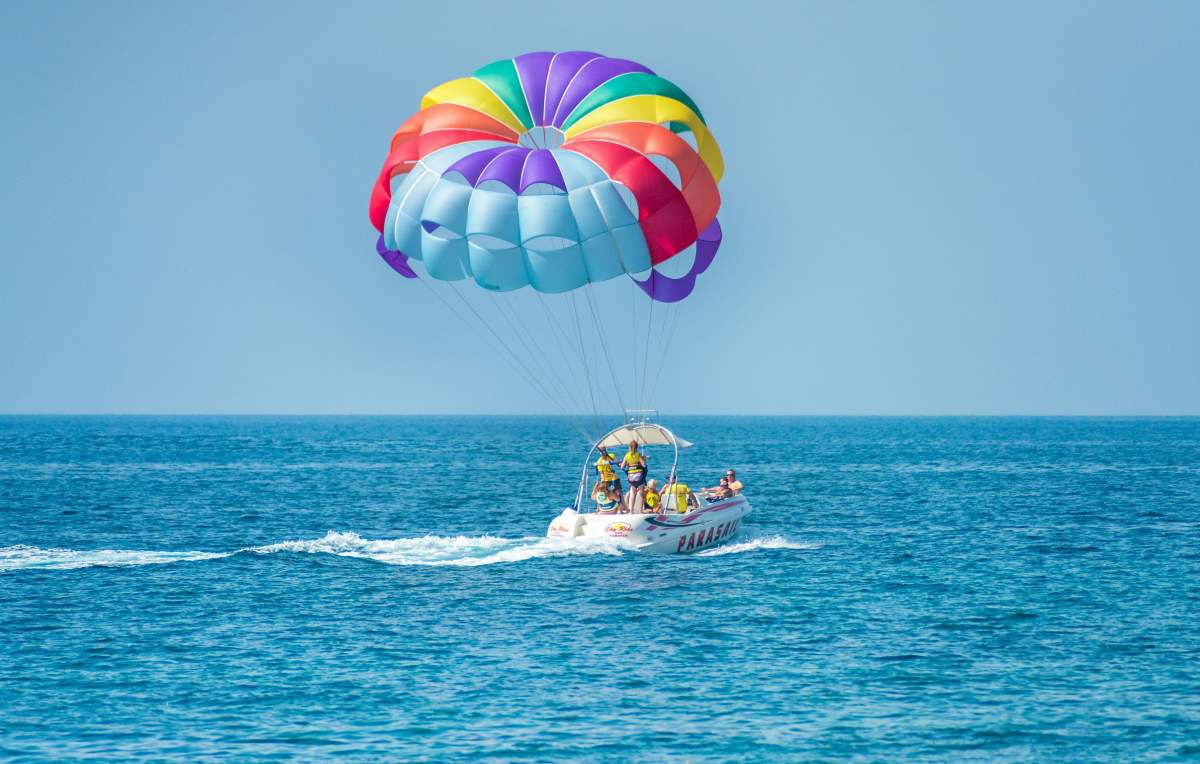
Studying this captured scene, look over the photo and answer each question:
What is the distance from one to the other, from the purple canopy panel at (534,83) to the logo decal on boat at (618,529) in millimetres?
8637

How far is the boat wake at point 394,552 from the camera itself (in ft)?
92.3

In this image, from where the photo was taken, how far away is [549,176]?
25203 mm

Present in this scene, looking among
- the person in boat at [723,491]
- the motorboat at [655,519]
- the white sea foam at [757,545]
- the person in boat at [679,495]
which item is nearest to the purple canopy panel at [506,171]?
the motorboat at [655,519]

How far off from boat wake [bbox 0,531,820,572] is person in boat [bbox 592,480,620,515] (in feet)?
3.22

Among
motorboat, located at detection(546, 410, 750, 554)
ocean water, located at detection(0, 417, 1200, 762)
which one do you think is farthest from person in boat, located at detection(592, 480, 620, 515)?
ocean water, located at detection(0, 417, 1200, 762)

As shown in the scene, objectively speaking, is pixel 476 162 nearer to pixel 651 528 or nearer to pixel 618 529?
pixel 618 529

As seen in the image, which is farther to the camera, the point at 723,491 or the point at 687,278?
the point at 723,491

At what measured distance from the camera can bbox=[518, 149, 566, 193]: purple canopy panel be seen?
2515 cm

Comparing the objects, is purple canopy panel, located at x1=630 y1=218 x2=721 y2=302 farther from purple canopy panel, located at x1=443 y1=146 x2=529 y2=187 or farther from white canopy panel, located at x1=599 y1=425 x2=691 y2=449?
purple canopy panel, located at x1=443 y1=146 x2=529 y2=187

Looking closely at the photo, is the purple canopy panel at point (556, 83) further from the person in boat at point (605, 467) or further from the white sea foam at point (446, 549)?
the white sea foam at point (446, 549)

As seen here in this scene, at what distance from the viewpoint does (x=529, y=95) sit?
27359mm

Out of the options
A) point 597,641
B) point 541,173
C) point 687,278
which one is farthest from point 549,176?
point 597,641

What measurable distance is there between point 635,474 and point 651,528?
52.1 inches

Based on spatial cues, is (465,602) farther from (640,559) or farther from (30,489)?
(30,489)
